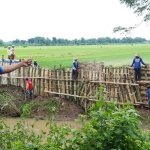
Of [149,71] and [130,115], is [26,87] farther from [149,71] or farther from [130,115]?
[130,115]

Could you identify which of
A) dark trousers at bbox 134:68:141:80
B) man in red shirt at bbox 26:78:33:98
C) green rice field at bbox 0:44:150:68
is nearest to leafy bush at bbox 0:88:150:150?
dark trousers at bbox 134:68:141:80

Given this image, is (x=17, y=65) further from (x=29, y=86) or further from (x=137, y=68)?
(x=29, y=86)

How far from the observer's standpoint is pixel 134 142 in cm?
354

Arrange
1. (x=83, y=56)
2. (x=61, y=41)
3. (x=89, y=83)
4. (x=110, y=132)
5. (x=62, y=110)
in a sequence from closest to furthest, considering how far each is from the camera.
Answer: (x=110, y=132) → (x=89, y=83) → (x=62, y=110) → (x=83, y=56) → (x=61, y=41)

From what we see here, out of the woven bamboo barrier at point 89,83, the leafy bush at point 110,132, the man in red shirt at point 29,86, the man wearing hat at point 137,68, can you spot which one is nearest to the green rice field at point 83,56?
the woven bamboo barrier at point 89,83

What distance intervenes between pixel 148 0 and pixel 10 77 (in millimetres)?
8009

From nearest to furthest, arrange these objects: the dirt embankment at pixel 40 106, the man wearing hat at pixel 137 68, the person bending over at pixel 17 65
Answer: the person bending over at pixel 17 65
the man wearing hat at pixel 137 68
the dirt embankment at pixel 40 106

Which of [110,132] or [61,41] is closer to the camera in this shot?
[110,132]

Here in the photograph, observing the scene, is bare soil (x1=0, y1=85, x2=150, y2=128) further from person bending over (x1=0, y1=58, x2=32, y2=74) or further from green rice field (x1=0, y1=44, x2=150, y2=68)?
green rice field (x1=0, y1=44, x2=150, y2=68)

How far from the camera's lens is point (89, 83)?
15.7m

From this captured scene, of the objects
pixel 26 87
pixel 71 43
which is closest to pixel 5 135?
pixel 26 87

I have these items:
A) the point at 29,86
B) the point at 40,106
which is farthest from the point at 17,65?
the point at 29,86

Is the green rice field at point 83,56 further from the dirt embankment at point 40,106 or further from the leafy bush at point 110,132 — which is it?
the leafy bush at point 110,132

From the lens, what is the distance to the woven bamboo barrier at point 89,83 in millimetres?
15047
